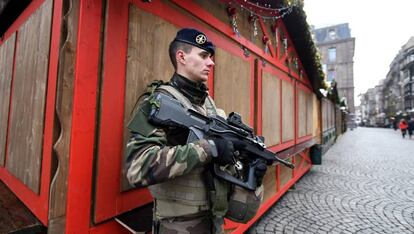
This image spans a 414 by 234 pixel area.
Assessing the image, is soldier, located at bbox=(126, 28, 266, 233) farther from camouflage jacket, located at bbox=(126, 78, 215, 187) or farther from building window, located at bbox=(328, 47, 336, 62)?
building window, located at bbox=(328, 47, 336, 62)

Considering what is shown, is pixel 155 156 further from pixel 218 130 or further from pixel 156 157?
pixel 218 130

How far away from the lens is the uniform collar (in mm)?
1530

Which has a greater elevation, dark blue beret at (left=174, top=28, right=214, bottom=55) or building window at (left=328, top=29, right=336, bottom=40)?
building window at (left=328, top=29, right=336, bottom=40)

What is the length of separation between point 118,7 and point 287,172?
5015 mm

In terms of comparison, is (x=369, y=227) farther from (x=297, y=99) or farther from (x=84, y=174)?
(x=84, y=174)

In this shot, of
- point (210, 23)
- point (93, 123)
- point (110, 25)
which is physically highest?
point (210, 23)

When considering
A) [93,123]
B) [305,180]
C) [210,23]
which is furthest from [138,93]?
[305,180]

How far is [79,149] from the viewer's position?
1523mm

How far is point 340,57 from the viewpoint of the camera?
42625mm

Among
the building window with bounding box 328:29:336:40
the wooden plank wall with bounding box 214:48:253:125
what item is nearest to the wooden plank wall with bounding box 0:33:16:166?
the wooden plank wall with bounding box 214:48:253:125

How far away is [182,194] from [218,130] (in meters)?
0.45

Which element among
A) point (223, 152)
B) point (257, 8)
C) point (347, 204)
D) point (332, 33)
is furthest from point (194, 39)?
point (332, 33)

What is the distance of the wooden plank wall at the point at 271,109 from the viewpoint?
439 cm

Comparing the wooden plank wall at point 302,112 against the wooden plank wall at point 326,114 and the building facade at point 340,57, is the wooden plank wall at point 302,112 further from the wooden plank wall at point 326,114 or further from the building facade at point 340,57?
the building facade at point 340,57
